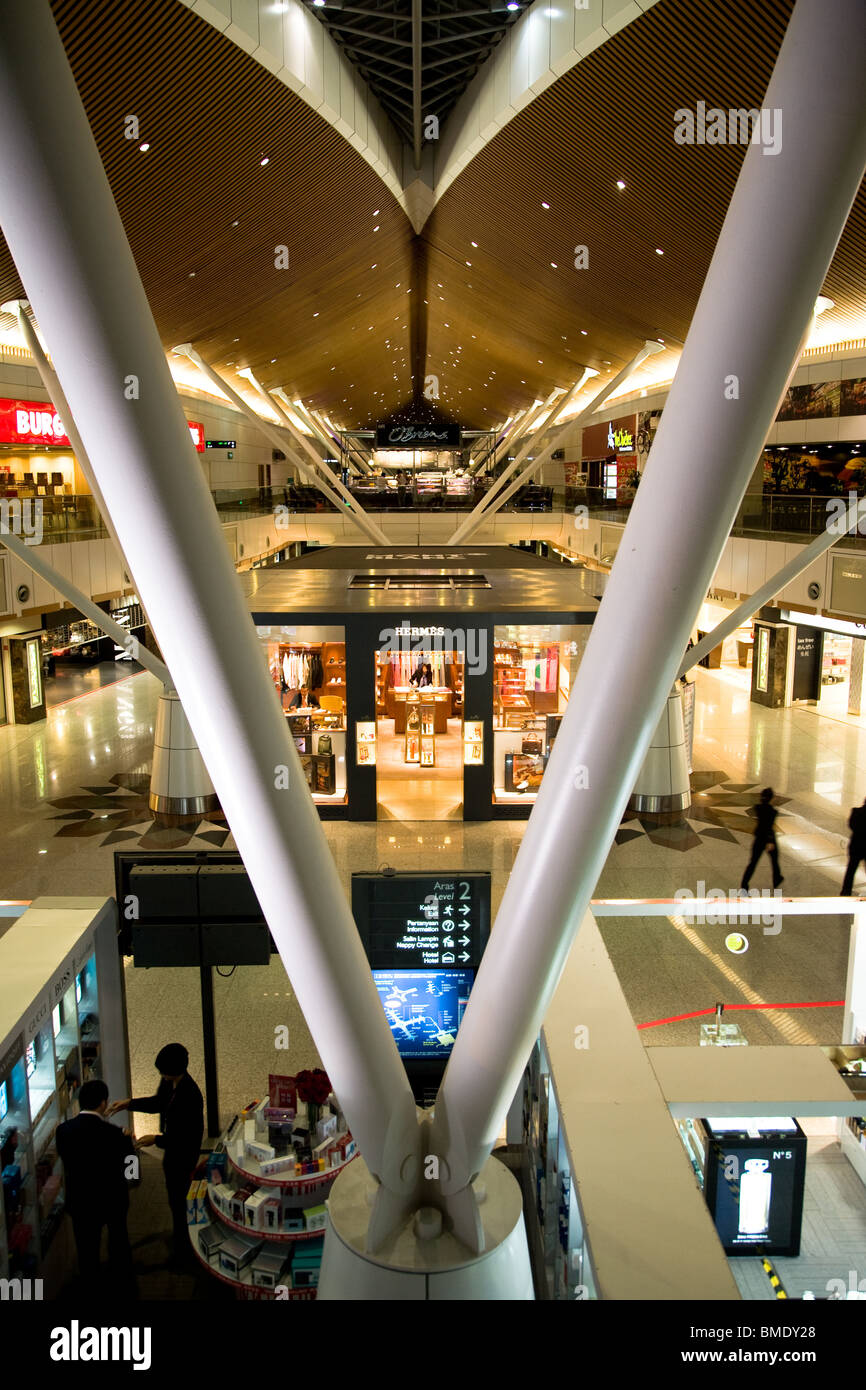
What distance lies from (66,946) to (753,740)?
17302mm

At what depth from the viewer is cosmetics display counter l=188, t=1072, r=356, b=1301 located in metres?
6.28

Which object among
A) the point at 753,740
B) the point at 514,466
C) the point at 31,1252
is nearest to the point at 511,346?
the point at 514,466

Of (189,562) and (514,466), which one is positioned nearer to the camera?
(189,562)

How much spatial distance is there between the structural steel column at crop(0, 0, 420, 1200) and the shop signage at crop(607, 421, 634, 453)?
4047 cm

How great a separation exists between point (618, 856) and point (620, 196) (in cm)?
944

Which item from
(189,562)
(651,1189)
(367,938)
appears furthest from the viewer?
(367,938)

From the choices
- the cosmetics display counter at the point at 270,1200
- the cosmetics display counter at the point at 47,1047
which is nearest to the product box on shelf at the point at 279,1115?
the cosmetics display counter at the point at 270,1200

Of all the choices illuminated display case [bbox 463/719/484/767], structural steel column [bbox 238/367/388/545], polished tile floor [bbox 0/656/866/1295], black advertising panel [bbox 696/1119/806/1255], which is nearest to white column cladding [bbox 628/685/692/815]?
polished tile floor [bbox 0/656/866/1295]

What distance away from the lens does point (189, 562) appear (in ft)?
10.1

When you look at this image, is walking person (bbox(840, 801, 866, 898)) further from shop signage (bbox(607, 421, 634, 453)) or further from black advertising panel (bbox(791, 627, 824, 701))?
shop signage (bbox(607, 421, 634, 453))

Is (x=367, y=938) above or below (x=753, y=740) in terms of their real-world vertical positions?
above

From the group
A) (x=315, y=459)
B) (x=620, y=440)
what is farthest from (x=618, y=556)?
(x=620, y=440)

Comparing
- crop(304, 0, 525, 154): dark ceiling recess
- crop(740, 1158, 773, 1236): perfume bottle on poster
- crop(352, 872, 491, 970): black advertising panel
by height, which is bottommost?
crop(740, 1158, 773, 1236): perfume bottle on poster

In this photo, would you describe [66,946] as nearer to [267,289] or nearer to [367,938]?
[367,938]
